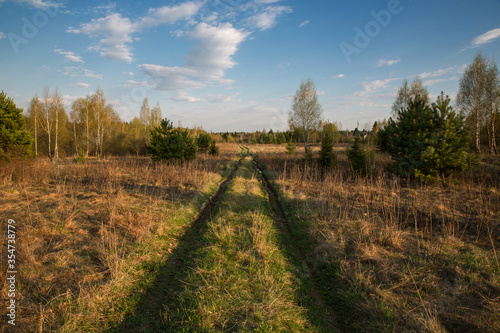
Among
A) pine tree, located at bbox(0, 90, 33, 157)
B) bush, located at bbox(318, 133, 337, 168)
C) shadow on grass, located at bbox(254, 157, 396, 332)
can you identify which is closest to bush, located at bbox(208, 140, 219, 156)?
bush, located at bbox(318, 133, 337, 168)

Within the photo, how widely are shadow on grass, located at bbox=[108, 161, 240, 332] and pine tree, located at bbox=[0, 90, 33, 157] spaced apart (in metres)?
13.0

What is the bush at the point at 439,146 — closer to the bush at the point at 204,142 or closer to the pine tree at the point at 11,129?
the pine tree at the point at 11,129

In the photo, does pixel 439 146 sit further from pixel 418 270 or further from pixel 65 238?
pixel 65 238

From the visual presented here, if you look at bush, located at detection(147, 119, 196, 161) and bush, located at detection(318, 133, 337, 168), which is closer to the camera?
bush, located at detection(318, 133, 337, 168)

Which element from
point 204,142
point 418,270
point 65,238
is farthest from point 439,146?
point 204,142

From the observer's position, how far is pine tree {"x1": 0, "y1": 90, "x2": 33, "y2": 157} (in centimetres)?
1264

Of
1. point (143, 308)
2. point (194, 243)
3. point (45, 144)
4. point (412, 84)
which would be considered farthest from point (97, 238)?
point (412, 84)

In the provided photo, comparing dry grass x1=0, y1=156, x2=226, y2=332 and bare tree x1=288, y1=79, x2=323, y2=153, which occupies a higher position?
bare tree x1=288, y1=79, x2=323, y2=153

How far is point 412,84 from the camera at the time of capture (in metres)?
33.1

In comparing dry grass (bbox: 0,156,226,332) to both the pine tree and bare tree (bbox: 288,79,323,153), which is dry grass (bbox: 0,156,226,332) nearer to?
the pine tree

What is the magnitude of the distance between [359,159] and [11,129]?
22.4m

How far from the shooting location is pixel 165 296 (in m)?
4.18

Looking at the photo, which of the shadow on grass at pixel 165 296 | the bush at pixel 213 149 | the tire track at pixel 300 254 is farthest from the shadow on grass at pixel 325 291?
the bush at pixel 213 149

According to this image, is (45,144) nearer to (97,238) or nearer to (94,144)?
(94,144)
